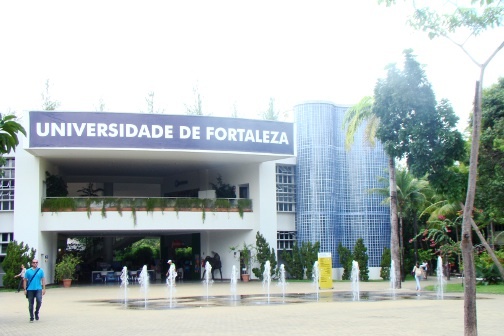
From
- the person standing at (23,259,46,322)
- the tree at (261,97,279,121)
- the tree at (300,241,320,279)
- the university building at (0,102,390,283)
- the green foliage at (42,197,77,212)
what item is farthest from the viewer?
the tree at (261,97,279,121)

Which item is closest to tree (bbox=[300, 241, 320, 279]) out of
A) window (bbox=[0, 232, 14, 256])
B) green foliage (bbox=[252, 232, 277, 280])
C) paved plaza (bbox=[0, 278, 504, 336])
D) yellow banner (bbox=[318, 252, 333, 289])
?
green foliage (bbox=[252, 232, 277, 280])

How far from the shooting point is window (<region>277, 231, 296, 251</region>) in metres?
38.3

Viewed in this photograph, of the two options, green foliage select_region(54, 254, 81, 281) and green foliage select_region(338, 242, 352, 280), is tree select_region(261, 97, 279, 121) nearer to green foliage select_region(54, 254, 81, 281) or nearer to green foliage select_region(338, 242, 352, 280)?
green foliage select_region(338, 242, 352, 280)

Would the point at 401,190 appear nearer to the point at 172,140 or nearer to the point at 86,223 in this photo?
the point at 172,140

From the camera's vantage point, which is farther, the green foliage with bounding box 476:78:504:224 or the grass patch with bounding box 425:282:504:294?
the green foliage with bounding box 476:78:504:224

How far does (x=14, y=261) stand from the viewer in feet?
103

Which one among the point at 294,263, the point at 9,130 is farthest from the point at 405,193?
the point at 9,130

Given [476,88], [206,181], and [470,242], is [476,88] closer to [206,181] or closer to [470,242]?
[470,242]

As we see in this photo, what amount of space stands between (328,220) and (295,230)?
7.00ft

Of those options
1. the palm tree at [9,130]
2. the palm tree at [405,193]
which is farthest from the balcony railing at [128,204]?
the palm tree at [9,130]

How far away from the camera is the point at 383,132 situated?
42.5 ft

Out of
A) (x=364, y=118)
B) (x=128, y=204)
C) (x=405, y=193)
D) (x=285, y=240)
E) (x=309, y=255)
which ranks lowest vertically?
(x=309, y=255)

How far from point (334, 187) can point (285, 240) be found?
4.27 meters

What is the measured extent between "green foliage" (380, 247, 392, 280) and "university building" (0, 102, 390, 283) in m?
0.59
